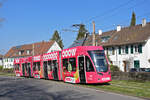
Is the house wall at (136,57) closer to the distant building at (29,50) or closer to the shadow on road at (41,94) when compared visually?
the shadow on road at (41,94)

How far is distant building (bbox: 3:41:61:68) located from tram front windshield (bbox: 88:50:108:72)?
196 feet

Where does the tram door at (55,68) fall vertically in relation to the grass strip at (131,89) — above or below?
above

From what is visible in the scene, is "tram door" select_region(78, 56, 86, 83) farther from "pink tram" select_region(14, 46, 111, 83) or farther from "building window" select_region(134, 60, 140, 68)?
"building window" select_region(134, 60, 140, 68)

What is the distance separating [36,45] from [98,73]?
69064 mm

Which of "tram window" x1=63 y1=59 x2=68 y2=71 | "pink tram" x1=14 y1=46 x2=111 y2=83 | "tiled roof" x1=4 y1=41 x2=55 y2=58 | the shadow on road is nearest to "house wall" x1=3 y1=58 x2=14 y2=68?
"tiled roof" x1=4 y1=41 x2=55 y2=58

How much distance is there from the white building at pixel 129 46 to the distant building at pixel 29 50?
27.4m

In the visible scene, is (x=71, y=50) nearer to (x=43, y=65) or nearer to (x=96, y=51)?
(x=96, y=51)

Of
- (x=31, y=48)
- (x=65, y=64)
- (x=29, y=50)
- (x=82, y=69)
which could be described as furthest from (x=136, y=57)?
(x=29, y=50)

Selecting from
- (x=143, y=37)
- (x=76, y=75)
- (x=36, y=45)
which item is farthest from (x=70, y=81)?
(x=36, y=45)

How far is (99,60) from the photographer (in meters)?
17.9

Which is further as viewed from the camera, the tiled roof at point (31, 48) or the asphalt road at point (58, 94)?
the tiled roof at point (31, 48)

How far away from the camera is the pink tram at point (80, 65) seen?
57.8 ft

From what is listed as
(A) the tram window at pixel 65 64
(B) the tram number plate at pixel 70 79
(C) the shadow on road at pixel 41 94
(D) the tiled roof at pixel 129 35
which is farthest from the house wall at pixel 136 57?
(C) the shadow on road at pixel 41 94

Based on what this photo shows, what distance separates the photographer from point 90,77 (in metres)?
17.7
